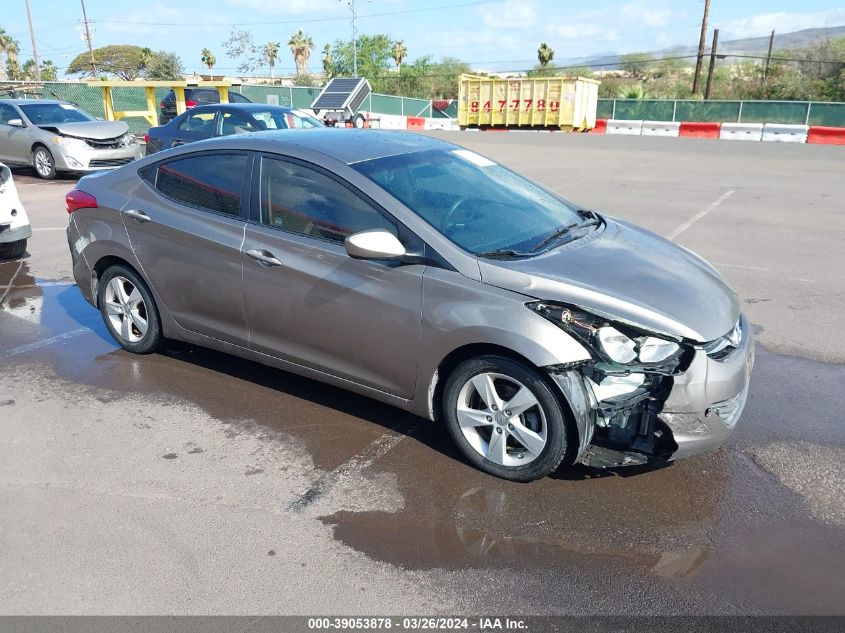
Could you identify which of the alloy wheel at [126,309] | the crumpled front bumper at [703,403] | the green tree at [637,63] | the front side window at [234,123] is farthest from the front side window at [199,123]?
the green tree at [637,63]

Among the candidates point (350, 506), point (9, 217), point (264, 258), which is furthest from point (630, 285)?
point (9, 217)

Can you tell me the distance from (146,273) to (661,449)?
3.62 metres

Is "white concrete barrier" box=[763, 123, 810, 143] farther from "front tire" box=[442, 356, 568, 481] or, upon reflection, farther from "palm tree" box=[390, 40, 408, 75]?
"palm tree" box=[390, 40, 408, 75]

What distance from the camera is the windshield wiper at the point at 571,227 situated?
4113mm

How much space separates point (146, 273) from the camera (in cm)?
508

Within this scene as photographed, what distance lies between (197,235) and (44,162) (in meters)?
12.7

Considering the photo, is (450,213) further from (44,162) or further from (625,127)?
(625,127)

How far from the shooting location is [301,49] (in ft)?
285

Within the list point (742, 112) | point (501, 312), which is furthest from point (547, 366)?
point (742, 112)

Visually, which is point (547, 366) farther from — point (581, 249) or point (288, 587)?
point (288, 587)

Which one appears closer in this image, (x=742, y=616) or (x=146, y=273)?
(x=742, y=616)

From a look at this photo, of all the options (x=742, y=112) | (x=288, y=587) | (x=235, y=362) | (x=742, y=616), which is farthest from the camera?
(x=742, y=112)

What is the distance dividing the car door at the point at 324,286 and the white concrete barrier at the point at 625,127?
2792cm

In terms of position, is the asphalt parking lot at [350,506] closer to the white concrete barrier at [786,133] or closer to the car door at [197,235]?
the car door at [197,235]
